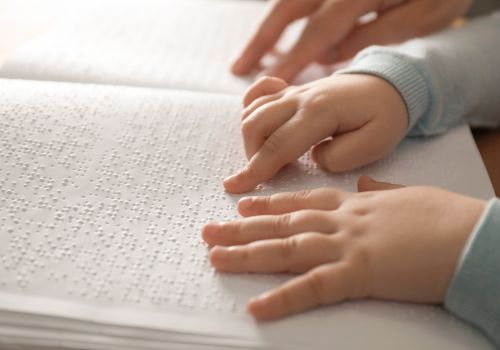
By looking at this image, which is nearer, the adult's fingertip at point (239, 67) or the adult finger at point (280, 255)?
the adult finger at point (280, 255)

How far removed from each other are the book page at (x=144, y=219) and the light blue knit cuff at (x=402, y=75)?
0.04 meters

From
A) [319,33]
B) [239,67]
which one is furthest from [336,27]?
[239,67]

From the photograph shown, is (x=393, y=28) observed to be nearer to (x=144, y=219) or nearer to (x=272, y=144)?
(x=272, y=144)

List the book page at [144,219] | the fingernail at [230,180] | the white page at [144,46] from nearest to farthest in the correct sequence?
the book page at [144,219] < the fingernail at [230,180] < the white page at [144,46]

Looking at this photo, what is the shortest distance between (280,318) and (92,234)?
0.17 meters

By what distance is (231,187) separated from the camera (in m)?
0.49

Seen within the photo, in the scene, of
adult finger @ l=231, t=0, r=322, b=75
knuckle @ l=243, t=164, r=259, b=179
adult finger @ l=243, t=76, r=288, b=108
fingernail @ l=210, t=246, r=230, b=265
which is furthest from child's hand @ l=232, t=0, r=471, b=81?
fingernail @ l=210, t=246, r=230, b=265

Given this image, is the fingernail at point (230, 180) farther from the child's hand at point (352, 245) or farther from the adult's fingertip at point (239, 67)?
the adult's fingertip at point (239, 67)

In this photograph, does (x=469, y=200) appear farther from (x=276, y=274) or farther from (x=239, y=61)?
(x=239, y=61)

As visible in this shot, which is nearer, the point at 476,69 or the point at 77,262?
the point at 77,262

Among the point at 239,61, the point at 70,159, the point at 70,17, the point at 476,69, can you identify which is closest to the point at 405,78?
the point at 476,69

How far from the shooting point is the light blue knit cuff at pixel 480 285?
0.38m

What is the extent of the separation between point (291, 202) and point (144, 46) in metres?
0.39

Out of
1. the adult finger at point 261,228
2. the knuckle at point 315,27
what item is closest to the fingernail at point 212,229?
the adult finger at point 261,228
